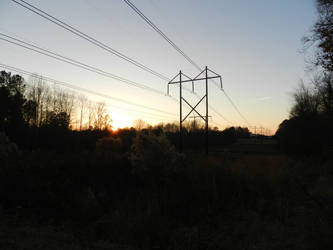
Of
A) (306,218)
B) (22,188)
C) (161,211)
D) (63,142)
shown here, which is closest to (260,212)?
(306,218)

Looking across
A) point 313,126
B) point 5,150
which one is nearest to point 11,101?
point 5,150

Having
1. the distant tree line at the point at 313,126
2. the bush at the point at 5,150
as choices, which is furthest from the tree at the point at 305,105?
the bush at the point at 5,150

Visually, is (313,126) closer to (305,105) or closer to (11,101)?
(305,105)

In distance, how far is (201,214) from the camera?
7.93 meters

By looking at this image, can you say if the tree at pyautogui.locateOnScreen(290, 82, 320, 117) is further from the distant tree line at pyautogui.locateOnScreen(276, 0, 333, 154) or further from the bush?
the bush

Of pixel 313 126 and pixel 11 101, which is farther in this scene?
pixel 11 101

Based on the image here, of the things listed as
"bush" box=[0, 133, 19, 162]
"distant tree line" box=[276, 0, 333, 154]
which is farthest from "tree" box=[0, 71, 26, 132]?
"distant tree line" box=[276, 0, 333, 154]

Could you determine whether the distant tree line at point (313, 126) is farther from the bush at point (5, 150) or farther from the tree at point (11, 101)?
the tree at point (11, 101)

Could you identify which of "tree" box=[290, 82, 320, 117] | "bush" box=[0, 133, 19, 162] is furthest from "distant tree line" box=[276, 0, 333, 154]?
"bush" box=[0, 133, 19, 162]

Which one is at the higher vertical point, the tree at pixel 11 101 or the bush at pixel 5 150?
the tree at pixel 11 101

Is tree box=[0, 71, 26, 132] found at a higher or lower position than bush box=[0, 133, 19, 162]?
higher

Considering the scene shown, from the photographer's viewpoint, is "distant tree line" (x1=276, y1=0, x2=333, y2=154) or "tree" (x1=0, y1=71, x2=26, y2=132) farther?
"tree" (x1=0, y1=71, x2=26, y2=132)

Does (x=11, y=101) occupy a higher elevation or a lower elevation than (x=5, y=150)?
higher

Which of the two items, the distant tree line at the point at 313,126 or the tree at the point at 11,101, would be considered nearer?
the distant tree line at the point at 313,126
